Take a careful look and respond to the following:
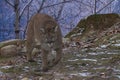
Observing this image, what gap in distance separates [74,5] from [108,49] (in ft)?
41.9

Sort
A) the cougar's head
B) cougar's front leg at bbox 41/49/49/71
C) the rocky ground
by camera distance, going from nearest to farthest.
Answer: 1. the rocky ground
2. the cougar's head
3. cougar's front leg at bbox 41/49/49/71

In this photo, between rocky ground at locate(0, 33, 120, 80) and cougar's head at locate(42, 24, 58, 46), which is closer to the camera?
rocky ground at locate(0, 33, 120, 80)

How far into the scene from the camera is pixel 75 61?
9.28 meters

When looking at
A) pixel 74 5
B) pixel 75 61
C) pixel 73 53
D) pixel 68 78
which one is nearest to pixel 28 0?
pixel 74 5

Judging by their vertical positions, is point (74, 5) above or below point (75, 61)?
above

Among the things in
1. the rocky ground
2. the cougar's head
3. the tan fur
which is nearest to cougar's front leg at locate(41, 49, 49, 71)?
the tan fur

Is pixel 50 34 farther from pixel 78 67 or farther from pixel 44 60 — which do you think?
pixel 78 67

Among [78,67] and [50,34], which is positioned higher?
[50,34]

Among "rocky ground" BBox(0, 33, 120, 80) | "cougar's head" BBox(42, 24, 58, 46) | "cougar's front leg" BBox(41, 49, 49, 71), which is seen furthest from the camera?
"cougar's front leg" BBox(41, 49, 49, 71)

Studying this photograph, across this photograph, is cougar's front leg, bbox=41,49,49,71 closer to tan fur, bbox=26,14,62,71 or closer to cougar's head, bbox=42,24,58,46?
tan fur, bbox=26,14,62,71

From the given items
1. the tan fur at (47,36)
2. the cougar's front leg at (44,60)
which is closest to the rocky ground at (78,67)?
the cougar's front leg at (44,60)

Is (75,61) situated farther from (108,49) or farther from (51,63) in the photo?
(108,49)

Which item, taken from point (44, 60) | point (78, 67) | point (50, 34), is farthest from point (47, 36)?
point (78, 67)

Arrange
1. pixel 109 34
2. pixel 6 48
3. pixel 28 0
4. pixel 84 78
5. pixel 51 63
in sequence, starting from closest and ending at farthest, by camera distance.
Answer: pixel 84 78, pixel 51 63, pixel 6 48, pixel 109 34, pixel 28 0
